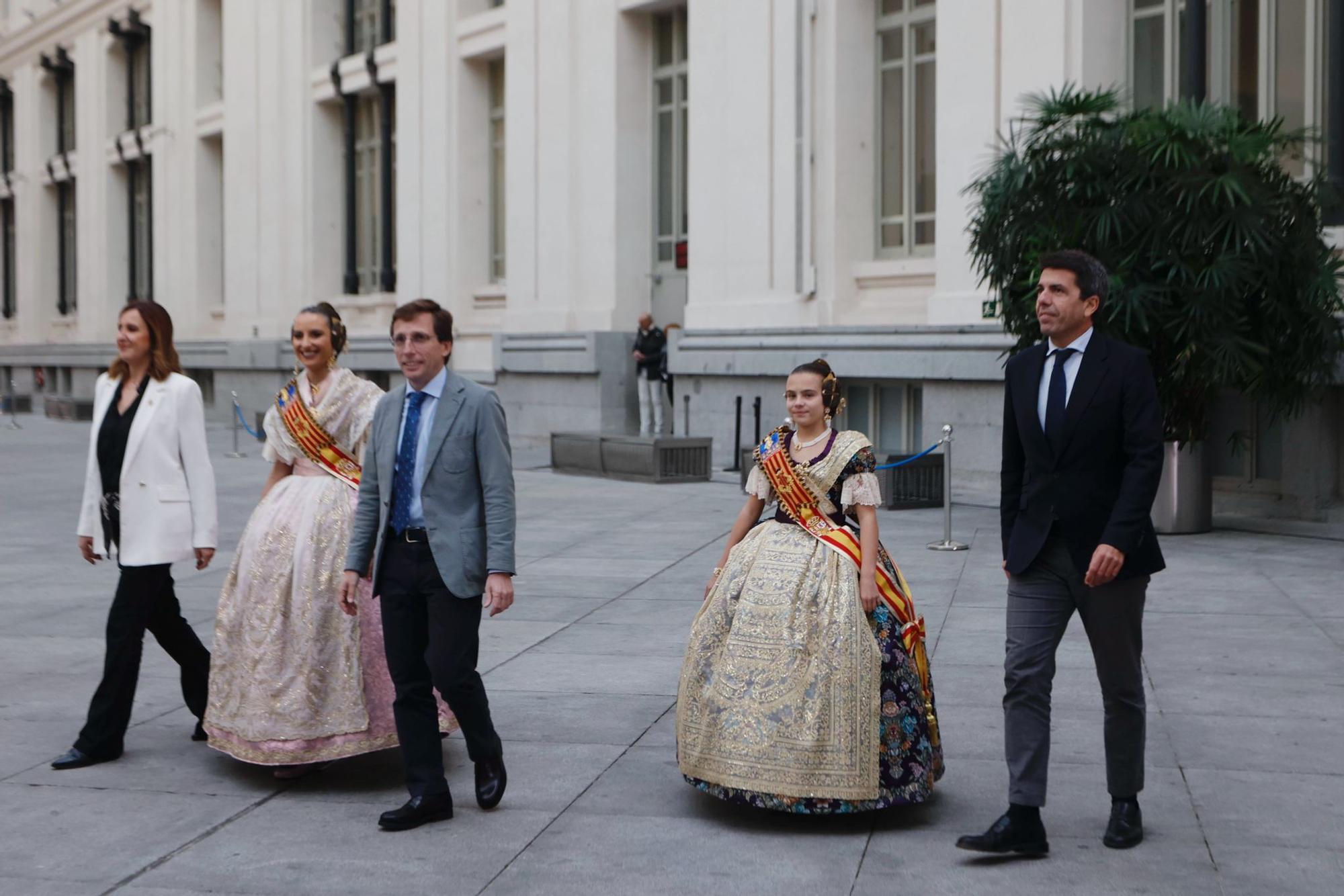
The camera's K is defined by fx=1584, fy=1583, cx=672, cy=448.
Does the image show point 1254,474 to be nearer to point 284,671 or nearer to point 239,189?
point 284,671

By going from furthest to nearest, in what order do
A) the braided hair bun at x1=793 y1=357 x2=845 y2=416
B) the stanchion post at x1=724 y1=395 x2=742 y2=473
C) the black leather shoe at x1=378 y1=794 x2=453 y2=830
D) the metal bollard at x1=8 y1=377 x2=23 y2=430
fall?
the metal bollard at x1=8 y1=377 x2=23 y2=430, the stanchion post at x1=724 y1=395 x2=742 y2=473, the braided hair bun at x1=793 y1=357 x2=845 y2=416, the black leather shoe at x1=378 y1=794 x2=453 y2=830

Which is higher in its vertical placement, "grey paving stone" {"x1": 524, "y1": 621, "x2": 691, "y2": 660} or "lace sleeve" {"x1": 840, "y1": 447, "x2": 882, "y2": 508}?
"lace sleeve" {"x1": 840, "y1": 447, "x2": 882, "y2": 508}

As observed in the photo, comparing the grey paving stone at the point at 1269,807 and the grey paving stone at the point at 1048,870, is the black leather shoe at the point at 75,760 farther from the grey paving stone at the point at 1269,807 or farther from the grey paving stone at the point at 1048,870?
the grey paving stone at the point at 1269,807

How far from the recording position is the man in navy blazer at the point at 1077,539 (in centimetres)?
494

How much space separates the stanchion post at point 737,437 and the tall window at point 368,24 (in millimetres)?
12208

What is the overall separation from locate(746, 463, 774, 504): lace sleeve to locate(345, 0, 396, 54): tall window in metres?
24.3

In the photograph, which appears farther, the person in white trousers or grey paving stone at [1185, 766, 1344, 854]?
the person in white trousers

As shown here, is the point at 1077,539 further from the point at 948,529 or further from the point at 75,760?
the point at 948,529

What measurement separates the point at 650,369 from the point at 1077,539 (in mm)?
17124

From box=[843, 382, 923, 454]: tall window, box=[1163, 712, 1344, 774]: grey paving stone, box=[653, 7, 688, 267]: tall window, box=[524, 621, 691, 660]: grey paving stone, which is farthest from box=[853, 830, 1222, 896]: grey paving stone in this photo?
box=[653, 7, 688, 267]: tall window

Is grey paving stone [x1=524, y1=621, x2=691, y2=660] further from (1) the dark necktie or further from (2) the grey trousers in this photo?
(1) the dark necktie

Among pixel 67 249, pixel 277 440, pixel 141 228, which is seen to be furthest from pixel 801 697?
pixel 67 249

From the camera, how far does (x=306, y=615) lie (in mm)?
5855

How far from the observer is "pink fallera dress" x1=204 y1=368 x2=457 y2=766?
5809 millimetres
